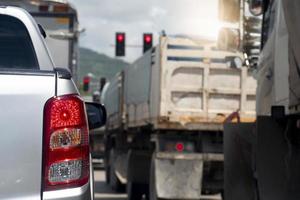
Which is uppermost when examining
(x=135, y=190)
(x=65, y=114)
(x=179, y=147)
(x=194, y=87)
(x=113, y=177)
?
(x=194, y=87)

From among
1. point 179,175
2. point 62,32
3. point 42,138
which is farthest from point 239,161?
point 62,32

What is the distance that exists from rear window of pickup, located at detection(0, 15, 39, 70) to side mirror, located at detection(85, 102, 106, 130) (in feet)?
2.60

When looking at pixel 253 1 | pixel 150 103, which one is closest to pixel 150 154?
pixel 150 103

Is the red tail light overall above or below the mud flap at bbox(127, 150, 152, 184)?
above

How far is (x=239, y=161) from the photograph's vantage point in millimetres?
7055

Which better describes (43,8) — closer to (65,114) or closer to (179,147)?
(179,147)

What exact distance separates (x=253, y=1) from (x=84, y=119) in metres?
4.22

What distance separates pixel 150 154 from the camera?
12586mm

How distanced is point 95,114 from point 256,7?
3.33 metres

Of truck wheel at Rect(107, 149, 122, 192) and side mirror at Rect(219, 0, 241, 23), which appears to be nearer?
side mirror at Rect(219, 0, 241, 23)

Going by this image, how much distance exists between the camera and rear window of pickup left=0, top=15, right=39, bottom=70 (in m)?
4.28

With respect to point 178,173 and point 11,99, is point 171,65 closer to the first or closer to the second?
point 178,173

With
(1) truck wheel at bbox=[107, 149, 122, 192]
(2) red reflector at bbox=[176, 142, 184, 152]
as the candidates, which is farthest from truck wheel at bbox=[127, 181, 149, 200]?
(1) truck wheel at bbox=[107, 149, 122, 192]

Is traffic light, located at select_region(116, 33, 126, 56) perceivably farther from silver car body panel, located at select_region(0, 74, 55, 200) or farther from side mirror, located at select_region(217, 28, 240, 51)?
silver car body panel, located at select_region(0, 74, 55, 200)
